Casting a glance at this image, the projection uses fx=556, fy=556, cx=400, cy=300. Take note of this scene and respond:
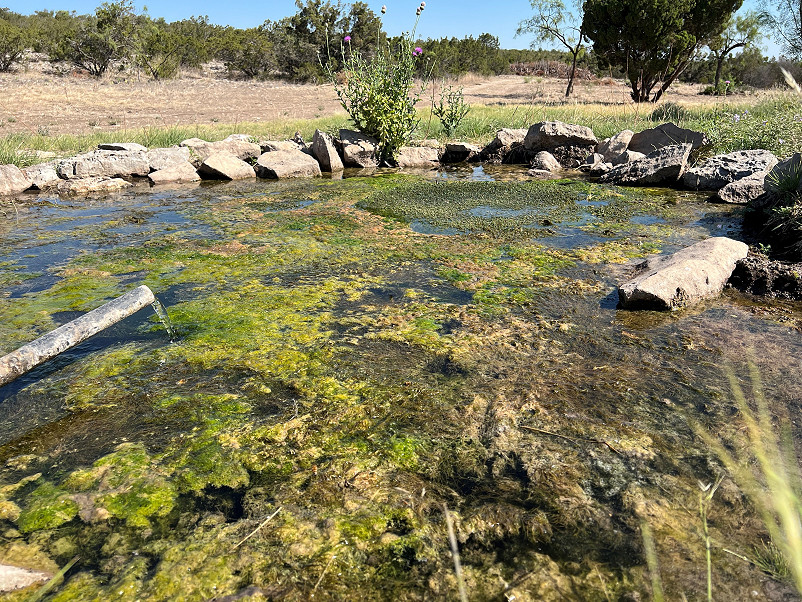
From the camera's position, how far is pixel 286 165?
303 inches

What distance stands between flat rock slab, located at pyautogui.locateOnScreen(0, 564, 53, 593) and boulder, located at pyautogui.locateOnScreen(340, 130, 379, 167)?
24.7 ft

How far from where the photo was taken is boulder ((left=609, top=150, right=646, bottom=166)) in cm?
758

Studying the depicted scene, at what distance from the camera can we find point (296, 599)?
1403mm

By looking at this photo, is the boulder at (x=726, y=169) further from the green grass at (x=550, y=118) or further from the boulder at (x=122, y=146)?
the boulder at (x=122, y=146)

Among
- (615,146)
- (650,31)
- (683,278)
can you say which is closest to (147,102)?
(615,146)

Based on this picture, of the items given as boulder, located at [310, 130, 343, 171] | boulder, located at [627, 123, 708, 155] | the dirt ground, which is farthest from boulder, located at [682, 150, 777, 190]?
the dirt ground

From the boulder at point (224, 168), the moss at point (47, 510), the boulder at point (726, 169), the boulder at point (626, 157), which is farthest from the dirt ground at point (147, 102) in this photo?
the moss at point (47, 510)

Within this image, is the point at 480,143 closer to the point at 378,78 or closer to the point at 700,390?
the point at 378,78

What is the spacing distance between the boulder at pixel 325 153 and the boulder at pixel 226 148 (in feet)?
2.88

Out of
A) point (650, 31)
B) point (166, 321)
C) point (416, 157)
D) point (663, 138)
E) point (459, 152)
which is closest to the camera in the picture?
point (166, 321)

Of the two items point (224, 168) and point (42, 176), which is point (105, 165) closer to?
point (42, 176)

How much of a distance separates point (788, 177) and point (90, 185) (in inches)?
284

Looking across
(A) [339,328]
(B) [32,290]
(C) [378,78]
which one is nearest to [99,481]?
(A) [339,328]

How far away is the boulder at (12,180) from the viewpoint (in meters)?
6.33
